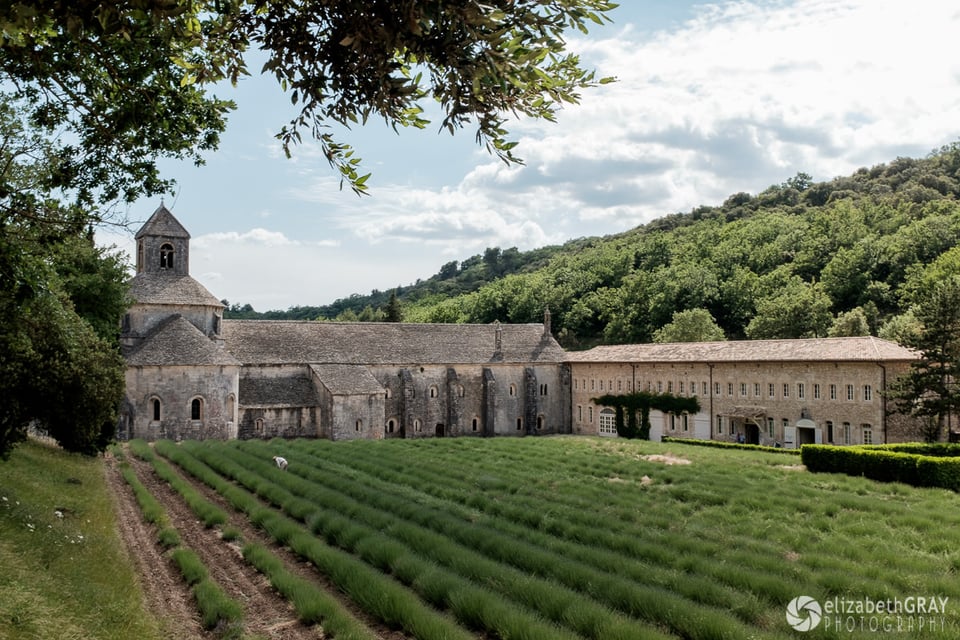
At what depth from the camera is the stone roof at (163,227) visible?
44.0m

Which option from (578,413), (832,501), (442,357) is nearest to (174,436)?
(442,357)

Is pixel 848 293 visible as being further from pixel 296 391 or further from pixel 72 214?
pixel 72 214

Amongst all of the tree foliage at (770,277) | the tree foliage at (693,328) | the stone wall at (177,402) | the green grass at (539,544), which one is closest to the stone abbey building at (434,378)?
the stone wall at (177,402)

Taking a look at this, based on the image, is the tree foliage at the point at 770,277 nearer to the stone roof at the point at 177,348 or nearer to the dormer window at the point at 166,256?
the stone roof at the point at 177,348

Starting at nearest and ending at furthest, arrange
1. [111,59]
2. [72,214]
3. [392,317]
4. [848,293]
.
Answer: [111,59] < [72,214] < [848,293] < [392,317]

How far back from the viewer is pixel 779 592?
11.1 m

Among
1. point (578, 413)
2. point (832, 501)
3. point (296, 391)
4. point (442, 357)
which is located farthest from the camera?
point (578, 413)

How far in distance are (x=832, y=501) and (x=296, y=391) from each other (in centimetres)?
3333

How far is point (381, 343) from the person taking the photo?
2002 inches

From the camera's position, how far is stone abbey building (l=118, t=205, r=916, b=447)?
38.0 m

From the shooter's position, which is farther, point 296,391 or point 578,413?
point 578,413

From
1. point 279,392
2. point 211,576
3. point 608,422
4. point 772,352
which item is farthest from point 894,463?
point 279,392

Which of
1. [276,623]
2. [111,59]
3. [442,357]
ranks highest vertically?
[111,59]

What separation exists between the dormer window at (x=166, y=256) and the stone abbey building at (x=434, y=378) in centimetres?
7
